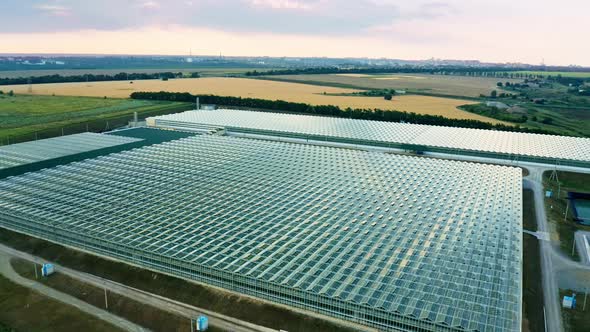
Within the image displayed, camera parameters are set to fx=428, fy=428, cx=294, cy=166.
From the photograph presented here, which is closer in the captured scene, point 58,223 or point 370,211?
point 58,223

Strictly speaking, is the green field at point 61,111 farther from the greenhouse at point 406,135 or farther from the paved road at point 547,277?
the paved road at point 547,277

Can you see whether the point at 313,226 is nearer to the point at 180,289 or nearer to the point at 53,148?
the point at 180,289

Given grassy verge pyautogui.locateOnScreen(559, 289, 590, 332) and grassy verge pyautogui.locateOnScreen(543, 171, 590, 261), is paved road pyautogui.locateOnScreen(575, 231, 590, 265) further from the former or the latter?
grassy verge pyautogui.locateOnScreen(559, 289, 590, 332)

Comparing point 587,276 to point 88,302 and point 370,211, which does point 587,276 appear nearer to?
point 370,211

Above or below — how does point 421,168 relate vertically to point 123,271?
above

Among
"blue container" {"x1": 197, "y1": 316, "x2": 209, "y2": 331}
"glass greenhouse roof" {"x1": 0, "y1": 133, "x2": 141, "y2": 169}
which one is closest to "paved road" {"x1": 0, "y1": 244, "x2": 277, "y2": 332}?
"blue container" {"x1": 197, "y1": 316, "x2": 209, "y2": 331}

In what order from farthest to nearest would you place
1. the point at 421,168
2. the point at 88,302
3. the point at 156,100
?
the point at 156,100
the point at 421,168
the point at 88,302

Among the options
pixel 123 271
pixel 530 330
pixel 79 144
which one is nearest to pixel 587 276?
pixel 530 330
